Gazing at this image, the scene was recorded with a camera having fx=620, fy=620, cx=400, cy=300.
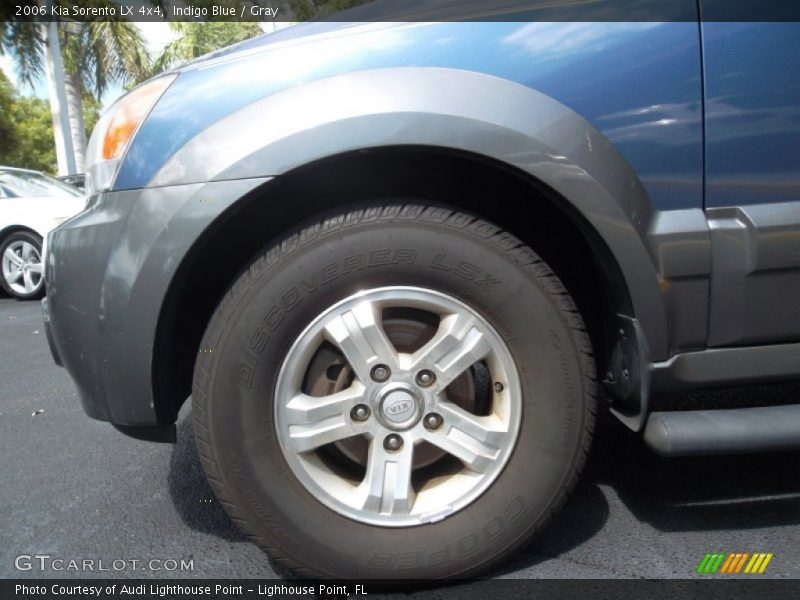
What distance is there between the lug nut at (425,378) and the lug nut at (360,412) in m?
0.15

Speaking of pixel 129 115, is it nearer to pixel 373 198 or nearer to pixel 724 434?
pixel 373 198

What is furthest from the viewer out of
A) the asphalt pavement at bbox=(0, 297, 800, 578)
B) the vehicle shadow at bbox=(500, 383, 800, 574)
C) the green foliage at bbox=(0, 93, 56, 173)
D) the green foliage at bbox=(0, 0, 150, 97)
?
the green foliage at bbox=(0, 93, 56, 173)

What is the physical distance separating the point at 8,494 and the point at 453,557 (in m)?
1.72

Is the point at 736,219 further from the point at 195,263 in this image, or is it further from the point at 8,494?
the point at 8,494

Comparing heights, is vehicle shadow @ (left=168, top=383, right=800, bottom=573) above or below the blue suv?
below

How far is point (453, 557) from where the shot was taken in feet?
5.26

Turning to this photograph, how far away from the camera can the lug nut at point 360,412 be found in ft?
5.23

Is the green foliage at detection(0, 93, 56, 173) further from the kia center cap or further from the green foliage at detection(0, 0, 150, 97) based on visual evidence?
the kia center cap

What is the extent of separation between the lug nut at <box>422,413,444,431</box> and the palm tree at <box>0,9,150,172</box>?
54.0 feet

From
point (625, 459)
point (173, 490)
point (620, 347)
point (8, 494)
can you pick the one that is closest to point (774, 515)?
point (625, 459)

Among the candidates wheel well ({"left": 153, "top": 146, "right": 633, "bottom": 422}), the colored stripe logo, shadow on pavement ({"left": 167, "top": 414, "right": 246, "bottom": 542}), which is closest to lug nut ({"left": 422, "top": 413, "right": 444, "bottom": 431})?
wheel well ({"left": 153, "top": 146, "right": 633, "bottom": 422})

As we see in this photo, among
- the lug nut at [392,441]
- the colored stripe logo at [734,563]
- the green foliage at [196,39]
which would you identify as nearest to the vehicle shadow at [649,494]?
the colored stripe logo at [734,563]

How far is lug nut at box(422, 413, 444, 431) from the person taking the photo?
1.61 m

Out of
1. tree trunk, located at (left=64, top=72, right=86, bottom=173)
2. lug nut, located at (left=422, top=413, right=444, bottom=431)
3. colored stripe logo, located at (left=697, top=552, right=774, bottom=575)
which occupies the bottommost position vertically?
colored stripe logo, located at (left=697, top=552, right=774, bottom=575)
